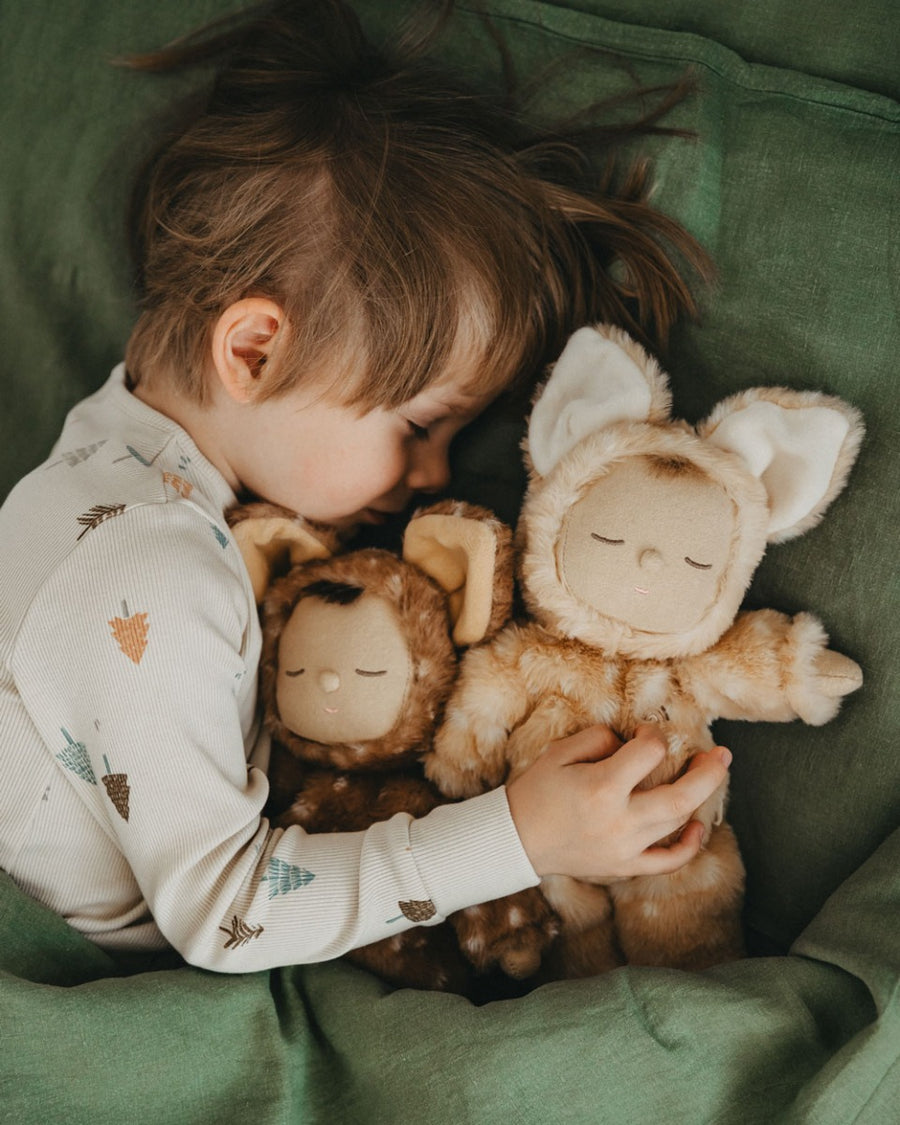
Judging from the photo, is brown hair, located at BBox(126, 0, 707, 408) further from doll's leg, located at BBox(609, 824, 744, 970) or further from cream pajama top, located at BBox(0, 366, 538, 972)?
doll's leg, located at BBox(609, 824, 744, 970)

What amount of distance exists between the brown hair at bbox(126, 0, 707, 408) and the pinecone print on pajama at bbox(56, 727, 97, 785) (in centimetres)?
36

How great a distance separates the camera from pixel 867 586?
0.77 metres

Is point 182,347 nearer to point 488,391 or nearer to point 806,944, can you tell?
point 488,391

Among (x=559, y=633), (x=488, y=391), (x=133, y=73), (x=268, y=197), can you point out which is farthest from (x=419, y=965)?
(x=133, y=73)

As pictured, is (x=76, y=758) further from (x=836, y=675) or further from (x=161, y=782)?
(x=836, y=675)

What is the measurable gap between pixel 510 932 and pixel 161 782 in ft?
1.07

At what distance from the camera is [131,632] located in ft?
2.51

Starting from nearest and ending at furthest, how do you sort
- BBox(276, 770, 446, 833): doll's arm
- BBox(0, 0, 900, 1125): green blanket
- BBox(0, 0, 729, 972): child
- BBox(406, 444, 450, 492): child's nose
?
BBox(0, 0, 900, 1125): green blanket → BBox(0, 0, 729, 972): child → BBox(276, 770, 446, 833): doll's arm → BBox(406, 444, 450, 492): child's nose

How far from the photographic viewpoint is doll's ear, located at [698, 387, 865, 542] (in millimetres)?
756

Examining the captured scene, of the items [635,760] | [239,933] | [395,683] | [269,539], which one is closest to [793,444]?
[635,760]

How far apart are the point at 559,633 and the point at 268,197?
479mm

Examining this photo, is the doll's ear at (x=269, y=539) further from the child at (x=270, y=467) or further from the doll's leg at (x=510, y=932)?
the doll's leg at (x=510, y=932)

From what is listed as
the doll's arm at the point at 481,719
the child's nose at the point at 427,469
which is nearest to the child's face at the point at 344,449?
the child's nose at the point at 427,469

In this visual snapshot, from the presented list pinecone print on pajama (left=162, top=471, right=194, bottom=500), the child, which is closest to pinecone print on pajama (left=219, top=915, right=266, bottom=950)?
the child
